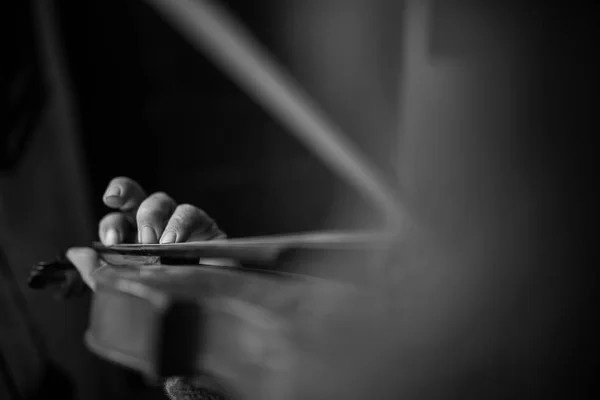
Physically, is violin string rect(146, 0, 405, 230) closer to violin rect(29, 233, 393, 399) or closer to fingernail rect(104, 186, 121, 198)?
fingernail rect(104, 186, 121, 198)

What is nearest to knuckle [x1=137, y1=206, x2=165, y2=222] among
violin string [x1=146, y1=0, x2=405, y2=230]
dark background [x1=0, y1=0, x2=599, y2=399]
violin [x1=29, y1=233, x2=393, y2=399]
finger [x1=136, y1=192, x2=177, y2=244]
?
finger [x1=136, y1=192, x2=177, y2=244]

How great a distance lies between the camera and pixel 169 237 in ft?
1.74

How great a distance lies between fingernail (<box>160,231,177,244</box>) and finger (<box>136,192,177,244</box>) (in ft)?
0.06

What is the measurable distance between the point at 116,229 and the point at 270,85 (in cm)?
109

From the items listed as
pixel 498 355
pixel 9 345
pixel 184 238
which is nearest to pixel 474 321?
pixel 498 355

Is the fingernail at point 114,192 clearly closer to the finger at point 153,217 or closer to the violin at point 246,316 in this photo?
the finger at point 153,217

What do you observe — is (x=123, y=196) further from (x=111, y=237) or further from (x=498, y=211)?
(x=498, y=211)

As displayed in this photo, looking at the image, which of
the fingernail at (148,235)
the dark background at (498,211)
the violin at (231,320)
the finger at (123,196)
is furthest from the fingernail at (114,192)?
the dark background at (498,211)

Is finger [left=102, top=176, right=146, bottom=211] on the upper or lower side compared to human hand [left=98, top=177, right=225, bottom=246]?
upper

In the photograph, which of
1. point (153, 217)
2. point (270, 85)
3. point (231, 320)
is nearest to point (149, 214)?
point (153, 217)

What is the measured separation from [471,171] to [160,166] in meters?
1.15

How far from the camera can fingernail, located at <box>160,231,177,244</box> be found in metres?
0.52

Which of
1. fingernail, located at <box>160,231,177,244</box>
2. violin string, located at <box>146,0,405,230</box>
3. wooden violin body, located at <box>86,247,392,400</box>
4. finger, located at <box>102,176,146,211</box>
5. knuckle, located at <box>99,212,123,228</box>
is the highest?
violin string, located at <box>146,0,405,230</box>

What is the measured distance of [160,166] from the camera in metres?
1.36
